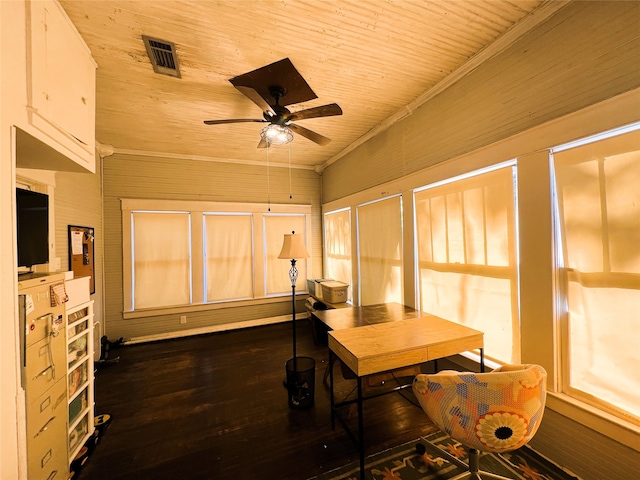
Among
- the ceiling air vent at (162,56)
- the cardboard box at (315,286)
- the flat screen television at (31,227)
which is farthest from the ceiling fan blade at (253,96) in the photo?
the cardboard box at (315,286)

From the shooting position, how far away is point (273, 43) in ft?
6.38

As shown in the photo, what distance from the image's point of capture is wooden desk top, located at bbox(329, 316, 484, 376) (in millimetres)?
1644

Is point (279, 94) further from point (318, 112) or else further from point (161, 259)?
point (161, 259)

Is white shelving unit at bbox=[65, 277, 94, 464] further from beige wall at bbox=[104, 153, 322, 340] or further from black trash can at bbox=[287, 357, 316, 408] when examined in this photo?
beige wall at bbox=[104, 153, 322, 340]

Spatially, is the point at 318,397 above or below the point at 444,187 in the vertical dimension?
below

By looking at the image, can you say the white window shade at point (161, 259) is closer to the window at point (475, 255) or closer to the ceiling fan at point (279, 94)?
the ceiling fan at point (279, 94)

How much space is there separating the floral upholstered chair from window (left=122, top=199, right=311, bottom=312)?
396 centimetres

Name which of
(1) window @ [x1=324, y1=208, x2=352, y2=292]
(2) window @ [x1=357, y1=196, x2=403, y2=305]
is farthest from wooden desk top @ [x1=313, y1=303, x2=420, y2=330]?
(1) window @ [x1=324, y1=208, x2=352, y2=292]

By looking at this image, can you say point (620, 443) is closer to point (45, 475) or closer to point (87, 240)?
point (45, 475)

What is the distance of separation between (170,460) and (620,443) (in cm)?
295

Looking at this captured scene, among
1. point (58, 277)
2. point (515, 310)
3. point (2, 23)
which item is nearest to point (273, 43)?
point (2, 23)

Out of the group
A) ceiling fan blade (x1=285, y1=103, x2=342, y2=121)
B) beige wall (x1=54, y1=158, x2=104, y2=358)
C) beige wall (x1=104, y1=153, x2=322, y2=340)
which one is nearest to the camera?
ceiling fan blade (x1=285, y1=103, x2=342, y2=121)

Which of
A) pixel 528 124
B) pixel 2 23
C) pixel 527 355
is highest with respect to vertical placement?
pixel 2 23

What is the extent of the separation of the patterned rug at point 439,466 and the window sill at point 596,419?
1.30 feet
